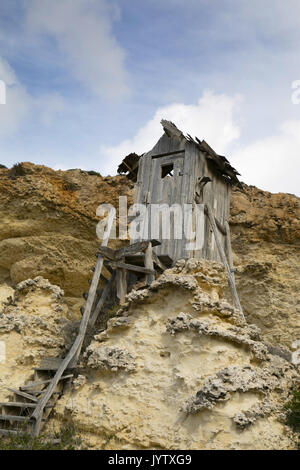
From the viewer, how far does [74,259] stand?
1622cm

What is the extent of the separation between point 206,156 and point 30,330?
23.4 feet

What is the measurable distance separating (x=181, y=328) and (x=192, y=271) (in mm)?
1757

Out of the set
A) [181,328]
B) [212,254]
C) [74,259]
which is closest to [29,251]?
[74,259]

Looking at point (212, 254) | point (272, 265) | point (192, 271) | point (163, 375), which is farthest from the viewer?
point (272, 265)

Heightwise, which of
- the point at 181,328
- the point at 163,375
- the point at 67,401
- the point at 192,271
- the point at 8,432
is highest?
the point at 192,271

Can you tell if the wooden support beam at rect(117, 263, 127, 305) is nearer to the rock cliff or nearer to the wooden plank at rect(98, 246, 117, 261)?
the wooden plank at rect(98, 246, 117, 261)

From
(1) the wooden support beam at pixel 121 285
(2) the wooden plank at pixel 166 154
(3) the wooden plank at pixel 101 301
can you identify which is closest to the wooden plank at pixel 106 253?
(1) the wooden support beam at pixel 121 285

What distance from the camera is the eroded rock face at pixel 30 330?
10.4 m

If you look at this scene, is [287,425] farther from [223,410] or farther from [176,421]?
[176,421]

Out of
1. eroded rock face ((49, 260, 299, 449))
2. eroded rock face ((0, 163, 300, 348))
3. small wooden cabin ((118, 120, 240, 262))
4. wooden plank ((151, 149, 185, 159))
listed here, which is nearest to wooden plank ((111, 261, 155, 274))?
small wooden cabin ((118, 120, 240, 262))

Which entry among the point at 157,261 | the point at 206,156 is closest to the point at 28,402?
the point at 157,261

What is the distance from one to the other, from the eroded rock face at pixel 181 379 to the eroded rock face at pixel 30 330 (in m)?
2.05

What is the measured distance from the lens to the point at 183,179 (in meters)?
12.7
